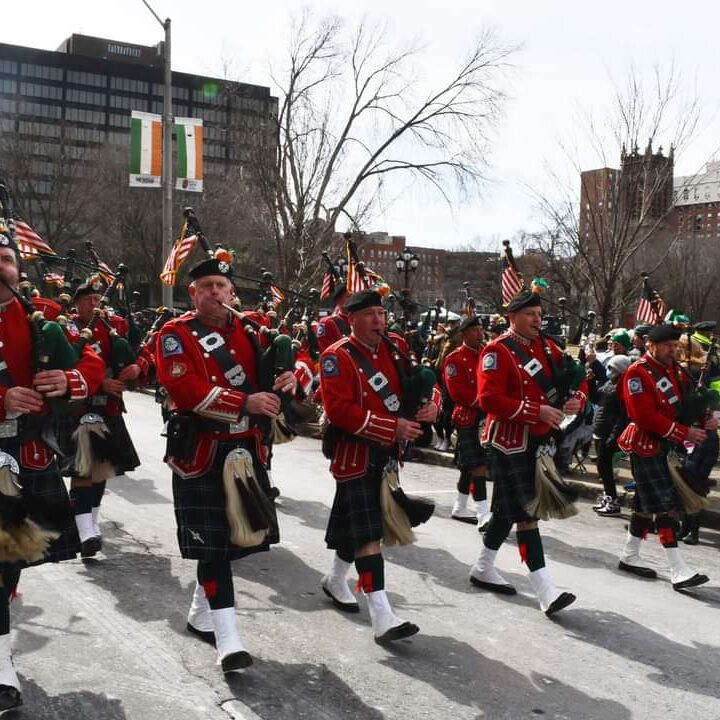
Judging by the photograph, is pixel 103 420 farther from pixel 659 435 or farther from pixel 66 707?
pixel 659 435

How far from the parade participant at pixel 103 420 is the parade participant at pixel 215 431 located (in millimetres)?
2201

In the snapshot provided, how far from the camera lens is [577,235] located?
17453 millimetres

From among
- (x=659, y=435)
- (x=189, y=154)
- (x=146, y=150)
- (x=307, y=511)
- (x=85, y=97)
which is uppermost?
(x=85, y=97)

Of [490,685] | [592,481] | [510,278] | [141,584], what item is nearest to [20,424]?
[141,584]

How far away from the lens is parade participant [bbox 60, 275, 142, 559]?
21.3 feet

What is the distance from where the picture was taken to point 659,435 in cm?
606

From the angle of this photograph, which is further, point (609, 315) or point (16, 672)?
point (609, 315)

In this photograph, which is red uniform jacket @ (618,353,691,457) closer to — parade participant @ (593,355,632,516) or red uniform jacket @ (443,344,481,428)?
A: red uniform jacket @ (443,344,481,428)

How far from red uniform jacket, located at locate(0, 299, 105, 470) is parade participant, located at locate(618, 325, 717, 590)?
3809 mm

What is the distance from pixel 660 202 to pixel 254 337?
14327 mm

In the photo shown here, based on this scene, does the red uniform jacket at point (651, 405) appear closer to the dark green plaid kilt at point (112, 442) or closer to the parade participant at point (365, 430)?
the parade participant at point (365, 430)

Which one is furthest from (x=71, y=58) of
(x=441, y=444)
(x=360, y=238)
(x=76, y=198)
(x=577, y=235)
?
(x=441, y=444)

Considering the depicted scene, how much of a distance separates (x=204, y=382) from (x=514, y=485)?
2187mm

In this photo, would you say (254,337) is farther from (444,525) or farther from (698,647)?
(444,525)
